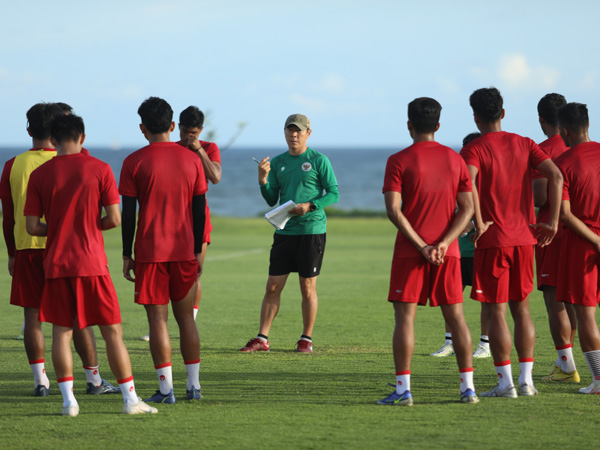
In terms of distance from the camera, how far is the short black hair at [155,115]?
5.75 meters

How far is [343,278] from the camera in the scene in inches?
644

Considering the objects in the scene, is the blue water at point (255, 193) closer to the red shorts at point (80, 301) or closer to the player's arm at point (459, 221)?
the player's arm at point (459, 221)

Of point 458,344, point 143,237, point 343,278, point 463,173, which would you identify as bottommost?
point 343,278

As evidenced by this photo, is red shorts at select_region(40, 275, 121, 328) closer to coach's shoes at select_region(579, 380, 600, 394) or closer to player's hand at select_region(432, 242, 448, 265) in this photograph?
player's hand at select_region(432, 242, 448, 265)

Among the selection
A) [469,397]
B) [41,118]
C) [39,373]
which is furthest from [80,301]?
[469,397]

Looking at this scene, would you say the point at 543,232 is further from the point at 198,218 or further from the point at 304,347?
the point at 304,347

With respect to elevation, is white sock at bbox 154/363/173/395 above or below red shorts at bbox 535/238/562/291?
below

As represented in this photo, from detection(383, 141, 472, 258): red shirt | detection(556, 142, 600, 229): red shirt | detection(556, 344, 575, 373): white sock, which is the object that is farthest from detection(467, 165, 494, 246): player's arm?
detection(556, 344, 575, 373): white sock

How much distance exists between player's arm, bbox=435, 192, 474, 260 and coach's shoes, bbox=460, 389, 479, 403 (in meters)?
1.01

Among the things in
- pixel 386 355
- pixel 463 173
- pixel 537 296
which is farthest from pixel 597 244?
pixel 537 296

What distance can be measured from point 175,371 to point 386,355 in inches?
85.4

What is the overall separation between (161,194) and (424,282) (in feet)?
6.42

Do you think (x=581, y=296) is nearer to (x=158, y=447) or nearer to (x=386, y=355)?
(x=386, y=355)

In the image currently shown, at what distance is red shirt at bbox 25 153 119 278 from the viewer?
535 centimetres
